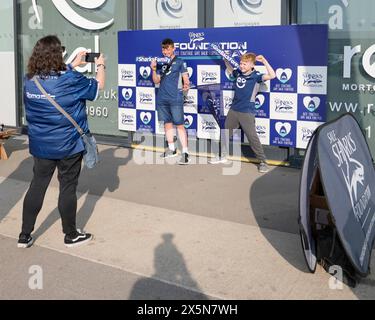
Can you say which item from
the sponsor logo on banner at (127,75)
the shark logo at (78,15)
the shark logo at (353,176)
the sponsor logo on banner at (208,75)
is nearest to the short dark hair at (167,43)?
the sponsor logo on banner at (208,75)

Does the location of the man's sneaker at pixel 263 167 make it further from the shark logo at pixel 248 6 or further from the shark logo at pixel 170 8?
the shark logo at pixel 170 8

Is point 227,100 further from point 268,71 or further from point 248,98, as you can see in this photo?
point 268,71

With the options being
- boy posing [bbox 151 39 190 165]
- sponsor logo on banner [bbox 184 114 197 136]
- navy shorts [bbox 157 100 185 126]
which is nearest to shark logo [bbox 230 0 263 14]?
boy posing [bbox 151 39 190 165]

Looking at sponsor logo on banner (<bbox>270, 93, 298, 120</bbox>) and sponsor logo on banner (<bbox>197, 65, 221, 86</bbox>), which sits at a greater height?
sponsor logo on banner (<bbox>197, 65, 221, 86</bbox>)

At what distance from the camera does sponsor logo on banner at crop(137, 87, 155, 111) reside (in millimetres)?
8953

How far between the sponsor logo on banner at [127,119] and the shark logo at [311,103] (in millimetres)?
2968

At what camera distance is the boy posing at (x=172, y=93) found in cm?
804

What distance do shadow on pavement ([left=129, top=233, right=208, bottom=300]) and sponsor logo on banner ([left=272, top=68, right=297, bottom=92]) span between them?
11.5ft

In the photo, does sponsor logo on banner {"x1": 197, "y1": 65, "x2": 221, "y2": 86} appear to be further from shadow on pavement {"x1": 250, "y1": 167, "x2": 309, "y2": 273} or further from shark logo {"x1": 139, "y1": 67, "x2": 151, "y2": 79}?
shadow on pavement {"x1": 250, "y1": 167, "x2": 309, "y2": 273}

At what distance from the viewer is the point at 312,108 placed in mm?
7312

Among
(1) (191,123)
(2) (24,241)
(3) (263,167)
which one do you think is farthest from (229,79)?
(2) (24,241)

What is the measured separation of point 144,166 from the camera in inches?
315
